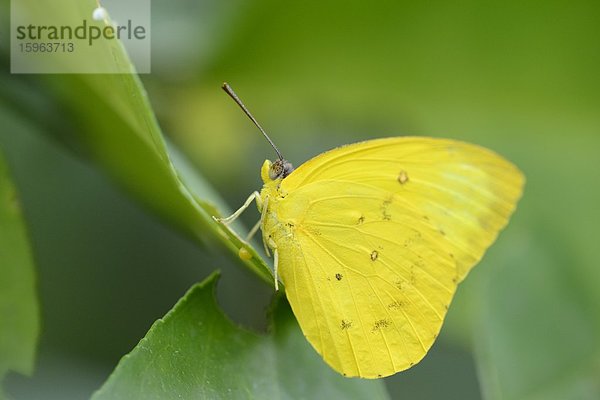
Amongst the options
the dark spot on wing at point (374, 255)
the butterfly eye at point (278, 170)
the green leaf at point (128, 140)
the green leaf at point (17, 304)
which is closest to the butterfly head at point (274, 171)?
the butterfly eye at point (278, 170)

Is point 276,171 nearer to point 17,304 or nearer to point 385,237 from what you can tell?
point 385,237

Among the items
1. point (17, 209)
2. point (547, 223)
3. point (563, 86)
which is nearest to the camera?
point (17, 209)

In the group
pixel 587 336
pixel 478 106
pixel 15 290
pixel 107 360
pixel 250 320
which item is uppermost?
pixel 478 106

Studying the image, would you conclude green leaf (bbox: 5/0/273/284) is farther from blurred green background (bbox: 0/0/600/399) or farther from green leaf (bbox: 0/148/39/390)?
green leaf (bbox: 0/148/39/390)

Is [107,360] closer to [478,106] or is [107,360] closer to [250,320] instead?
[250,320]

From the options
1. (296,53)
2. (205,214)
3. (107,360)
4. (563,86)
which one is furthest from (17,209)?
(563,86)

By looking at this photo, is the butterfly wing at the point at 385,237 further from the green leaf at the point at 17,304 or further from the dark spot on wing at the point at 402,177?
the green leaf at the point at 17,304

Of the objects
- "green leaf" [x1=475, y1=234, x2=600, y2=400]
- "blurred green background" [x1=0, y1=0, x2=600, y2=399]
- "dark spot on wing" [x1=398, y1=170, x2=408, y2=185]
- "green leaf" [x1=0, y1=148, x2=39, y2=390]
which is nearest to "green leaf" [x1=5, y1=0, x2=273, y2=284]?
"blurred green background" [x1=0, y1=0, x2=600, y2=399]

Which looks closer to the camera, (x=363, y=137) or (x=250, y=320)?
(x=250, y=320)
